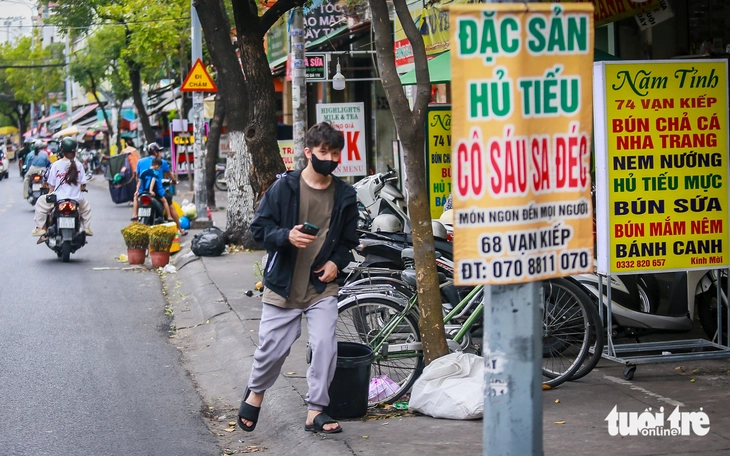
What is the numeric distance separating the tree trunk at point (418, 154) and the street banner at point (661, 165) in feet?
4.28

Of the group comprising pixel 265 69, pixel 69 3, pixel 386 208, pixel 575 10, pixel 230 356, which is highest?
pixel 69 3

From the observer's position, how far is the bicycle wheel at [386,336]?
638cm

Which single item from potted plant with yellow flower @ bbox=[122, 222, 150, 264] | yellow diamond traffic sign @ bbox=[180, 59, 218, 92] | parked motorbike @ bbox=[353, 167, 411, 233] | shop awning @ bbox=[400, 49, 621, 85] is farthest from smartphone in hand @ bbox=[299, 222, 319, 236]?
yellow diamond traffic sign @ bbox=[180, 59, 218, 92]

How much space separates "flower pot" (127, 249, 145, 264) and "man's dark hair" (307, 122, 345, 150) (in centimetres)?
970

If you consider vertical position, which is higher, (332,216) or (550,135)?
(550,135)

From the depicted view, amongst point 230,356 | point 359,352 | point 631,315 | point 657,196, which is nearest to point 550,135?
point 359,352

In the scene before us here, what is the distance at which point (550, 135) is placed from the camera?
3520mm

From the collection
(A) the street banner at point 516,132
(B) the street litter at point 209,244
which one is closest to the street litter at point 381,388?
(A) the street banner at point 516,132

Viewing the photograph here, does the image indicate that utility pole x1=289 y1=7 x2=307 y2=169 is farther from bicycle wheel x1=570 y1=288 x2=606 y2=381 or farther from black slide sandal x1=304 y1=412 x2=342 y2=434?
black slide sandal x1=304 y1=412 x2=342 y2=434

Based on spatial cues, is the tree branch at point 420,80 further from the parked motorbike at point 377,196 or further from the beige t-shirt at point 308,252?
the parked motorbike at point 377,196

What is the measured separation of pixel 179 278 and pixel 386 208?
4651 mm

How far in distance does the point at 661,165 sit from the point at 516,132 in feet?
11.8

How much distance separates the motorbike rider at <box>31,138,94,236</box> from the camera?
565 inches

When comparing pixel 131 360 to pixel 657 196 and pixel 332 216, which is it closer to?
pixel 332 216
